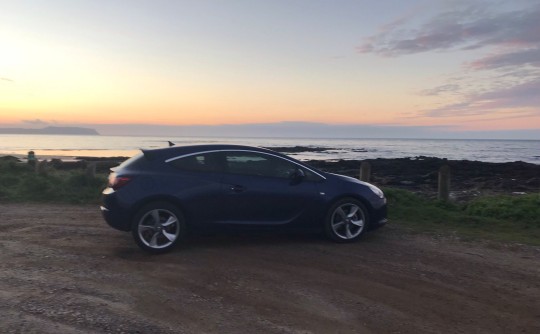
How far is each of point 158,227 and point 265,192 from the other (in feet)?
5.39

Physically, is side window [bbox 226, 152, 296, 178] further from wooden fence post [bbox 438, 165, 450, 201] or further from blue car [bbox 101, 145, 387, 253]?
wooden fence post [bbox 438, 165, 450, 201]

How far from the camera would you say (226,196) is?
6922 mm

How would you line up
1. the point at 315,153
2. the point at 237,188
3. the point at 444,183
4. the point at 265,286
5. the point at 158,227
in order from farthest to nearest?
the point at 315,153, the point at 444,183, the point at 237,188, the point at 158,227, the point at 265,286

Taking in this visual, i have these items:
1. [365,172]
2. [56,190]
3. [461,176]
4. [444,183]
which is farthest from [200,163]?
[461,176]

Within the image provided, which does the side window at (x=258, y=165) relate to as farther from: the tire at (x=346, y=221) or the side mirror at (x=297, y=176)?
the tire at (x=346, y=221)

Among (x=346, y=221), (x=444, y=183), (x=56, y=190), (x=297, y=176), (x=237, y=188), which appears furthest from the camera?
(x=56, y=190)

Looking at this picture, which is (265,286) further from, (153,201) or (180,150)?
(180,150)

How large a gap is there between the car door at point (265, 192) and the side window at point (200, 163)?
0.50ft

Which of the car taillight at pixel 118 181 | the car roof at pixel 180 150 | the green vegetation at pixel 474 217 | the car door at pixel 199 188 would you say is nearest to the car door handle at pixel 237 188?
the car door at pixel 199 188

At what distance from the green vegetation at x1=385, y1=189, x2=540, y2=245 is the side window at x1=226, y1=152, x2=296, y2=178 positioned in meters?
2.88

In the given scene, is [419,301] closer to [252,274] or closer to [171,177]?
[252,274]

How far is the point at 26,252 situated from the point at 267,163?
3.68m

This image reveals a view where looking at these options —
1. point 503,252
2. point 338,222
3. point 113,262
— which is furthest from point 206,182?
point 503,252

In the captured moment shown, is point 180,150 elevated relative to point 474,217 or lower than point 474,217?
elevated
